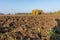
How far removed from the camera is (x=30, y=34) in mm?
8961

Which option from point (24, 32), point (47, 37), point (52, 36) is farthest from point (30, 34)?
point (52, 36)

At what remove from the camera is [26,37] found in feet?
27.7

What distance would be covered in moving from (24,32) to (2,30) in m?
0.97

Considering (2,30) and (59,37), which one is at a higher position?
(2,30)

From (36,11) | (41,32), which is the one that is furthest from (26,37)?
(36,11)

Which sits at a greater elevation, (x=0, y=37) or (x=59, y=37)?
(x=0, y=37)

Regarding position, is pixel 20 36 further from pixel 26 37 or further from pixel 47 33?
pixel 47 33

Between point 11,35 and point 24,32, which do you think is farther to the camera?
point 24,32

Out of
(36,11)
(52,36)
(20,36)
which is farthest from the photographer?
(36,11)

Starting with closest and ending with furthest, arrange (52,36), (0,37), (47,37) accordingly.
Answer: (0,37) → (47,37) → (52,36)

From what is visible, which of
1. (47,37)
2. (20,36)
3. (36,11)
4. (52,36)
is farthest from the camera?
(36,11)

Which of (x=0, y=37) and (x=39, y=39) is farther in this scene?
(x=39, y=39)

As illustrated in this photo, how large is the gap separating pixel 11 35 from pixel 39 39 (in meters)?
1.49

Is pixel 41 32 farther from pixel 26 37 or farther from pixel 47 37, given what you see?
pixel 26 37
